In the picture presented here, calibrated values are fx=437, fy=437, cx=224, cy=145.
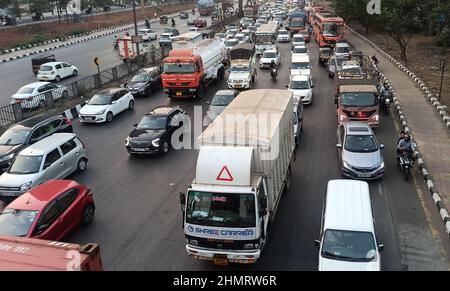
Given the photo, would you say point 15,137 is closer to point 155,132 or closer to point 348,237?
point 155,132

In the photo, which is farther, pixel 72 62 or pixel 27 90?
pixel 72 62

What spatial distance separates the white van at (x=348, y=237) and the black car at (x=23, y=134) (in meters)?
12.9

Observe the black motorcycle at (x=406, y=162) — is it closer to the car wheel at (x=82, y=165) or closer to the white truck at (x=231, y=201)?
the white truck at (x=231, y=201)

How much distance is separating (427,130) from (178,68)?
46.6 feet

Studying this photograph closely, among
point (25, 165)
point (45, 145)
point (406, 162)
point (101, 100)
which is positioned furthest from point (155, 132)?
point (406, 162)

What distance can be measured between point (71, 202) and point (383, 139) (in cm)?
1359

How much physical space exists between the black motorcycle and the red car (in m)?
10.7

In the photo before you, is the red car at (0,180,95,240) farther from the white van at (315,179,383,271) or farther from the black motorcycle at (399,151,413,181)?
the black motorcycle at (399,151,413,181)

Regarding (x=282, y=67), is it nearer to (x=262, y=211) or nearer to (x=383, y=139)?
(x=383, y=139)

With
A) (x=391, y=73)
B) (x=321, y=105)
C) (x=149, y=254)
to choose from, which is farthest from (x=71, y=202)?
(x=391, y=73)

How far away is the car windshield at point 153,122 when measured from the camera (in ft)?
63.1

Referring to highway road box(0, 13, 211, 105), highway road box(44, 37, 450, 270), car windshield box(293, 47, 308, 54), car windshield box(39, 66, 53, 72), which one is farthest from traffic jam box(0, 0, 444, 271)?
highway road box(0, 13, 211, 105)

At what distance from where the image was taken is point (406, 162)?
15.4 m

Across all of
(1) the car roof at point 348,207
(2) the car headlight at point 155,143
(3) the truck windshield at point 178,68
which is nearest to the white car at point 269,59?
(3) the truck windshield at point 178,68
